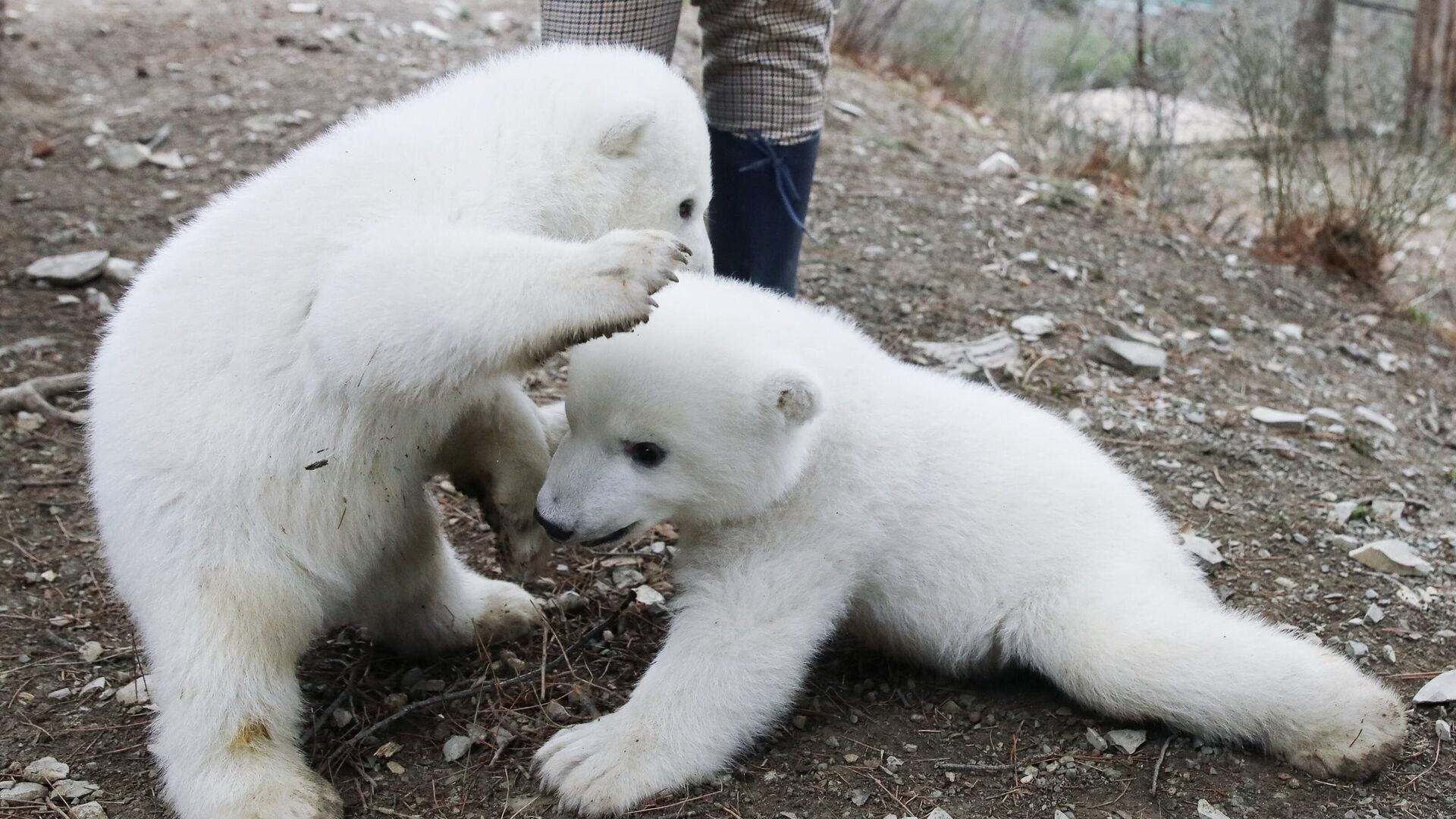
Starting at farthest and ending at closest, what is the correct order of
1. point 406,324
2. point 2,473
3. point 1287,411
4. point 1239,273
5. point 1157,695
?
point 1239,273
point 1287,411
point 2,473
point 1157,695
point 406,324

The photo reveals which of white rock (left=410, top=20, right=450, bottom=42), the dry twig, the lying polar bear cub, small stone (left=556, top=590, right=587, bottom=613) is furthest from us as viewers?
white rock (left=410, top=20, right=450, bottom=42)

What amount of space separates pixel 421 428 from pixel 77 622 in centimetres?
139

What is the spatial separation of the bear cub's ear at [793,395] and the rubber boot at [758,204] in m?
1.55

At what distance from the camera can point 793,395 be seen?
2.84m

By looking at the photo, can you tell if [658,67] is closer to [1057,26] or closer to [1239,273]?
[1239,273]

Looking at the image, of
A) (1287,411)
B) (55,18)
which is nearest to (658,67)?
(1287,411)

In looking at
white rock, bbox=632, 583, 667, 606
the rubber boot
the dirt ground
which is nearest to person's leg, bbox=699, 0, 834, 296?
the rubber boot

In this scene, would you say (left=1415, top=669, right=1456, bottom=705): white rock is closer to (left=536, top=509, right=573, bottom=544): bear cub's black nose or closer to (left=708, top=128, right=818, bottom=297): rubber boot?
(left=536, top=509, right=573, bottom=544): bear cub's black nose

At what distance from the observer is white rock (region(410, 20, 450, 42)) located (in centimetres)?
935

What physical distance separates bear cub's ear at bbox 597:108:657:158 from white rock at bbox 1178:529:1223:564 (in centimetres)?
202

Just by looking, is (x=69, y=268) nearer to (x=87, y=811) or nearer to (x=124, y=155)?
(x=124, y=155)

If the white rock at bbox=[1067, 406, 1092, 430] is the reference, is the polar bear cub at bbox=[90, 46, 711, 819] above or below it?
above

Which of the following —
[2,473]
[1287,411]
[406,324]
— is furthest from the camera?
[1287,411]

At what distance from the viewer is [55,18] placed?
925cm
